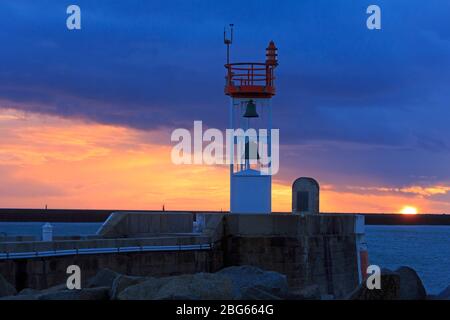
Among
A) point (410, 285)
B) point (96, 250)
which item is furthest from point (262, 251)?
point (410, 285)

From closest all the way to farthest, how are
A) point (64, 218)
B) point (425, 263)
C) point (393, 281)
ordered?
point (393, 281), point (425, 263), point (64, 218)

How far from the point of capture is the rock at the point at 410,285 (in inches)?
535

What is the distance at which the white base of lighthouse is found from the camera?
888 inches

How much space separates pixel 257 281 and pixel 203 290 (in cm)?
306

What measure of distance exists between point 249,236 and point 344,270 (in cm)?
312

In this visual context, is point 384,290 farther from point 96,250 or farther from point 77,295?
point 96,250

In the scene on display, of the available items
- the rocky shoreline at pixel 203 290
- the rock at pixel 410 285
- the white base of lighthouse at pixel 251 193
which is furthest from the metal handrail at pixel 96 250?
the rock at pixel 410 285

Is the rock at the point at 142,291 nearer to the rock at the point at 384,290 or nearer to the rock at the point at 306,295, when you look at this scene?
the rock at the point at 306,295

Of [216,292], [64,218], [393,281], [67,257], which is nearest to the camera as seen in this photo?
[216,292]

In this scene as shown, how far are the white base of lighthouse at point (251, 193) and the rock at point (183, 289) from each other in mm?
10648
